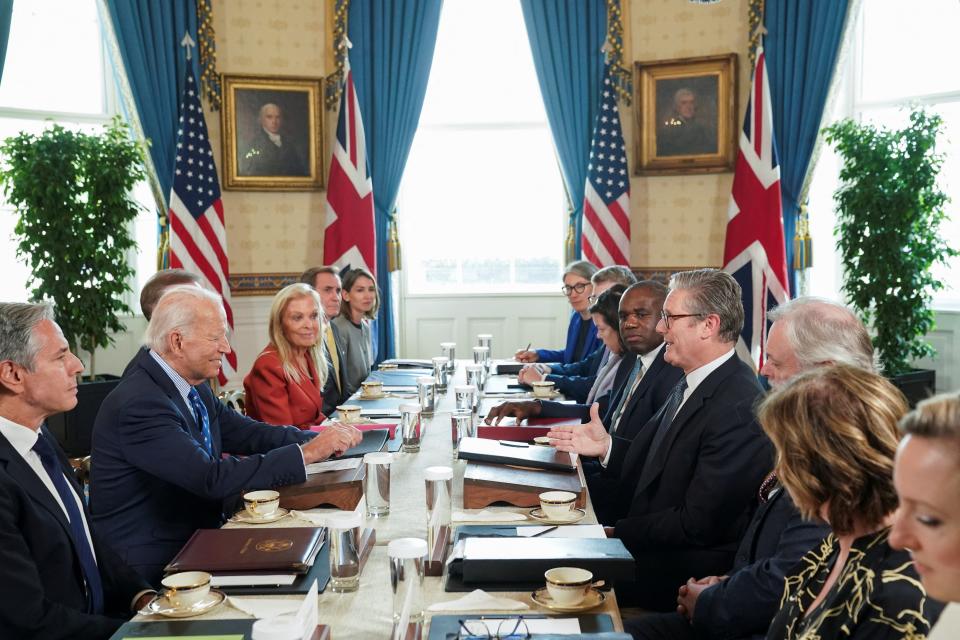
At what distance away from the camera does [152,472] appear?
2.53 m

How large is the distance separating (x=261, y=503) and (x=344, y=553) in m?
0.60

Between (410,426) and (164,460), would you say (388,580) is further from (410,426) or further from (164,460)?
(410,426)

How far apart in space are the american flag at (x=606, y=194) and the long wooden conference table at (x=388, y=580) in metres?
4.62

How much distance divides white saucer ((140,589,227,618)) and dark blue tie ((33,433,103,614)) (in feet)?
1.41

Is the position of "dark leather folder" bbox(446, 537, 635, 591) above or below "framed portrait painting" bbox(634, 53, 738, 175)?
below

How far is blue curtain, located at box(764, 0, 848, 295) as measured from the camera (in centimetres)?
733

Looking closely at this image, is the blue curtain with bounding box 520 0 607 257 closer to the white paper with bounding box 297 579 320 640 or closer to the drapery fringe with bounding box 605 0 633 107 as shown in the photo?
the drapery fringe with bounding box 605 0 633 107

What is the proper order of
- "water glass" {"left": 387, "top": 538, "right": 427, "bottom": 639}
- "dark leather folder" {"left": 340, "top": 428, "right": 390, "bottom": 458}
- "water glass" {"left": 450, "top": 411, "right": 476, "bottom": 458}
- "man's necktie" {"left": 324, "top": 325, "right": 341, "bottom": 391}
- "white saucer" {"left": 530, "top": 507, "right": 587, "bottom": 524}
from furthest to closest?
"man's necktie" {"left": 324, "top": 325, "right": 341, "bottom": 391}
"water glass" {"left": 450, "top": 411, "right": 476, "bottom": 458}
"dark leather folder" {"left": 340, "top": 428, "right": 390, "bottom": 458}
"white saucer" {"left": 530, "top": 507, "right": 587, "bottom": 524}
"water glass" {"left": 387, "top": 538, "right": 427, "bottom": 639}

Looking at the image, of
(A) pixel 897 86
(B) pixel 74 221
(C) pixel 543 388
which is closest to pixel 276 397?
(C) pixel 543 388

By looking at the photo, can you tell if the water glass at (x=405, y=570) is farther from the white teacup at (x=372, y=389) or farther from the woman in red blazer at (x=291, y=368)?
the white teacup at (x=372, y=389)

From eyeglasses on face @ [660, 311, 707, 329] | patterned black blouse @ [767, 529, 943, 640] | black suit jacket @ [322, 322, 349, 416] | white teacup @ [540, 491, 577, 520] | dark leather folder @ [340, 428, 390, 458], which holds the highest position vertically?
eyeglasses on face @ [660, 311, 707, 329]

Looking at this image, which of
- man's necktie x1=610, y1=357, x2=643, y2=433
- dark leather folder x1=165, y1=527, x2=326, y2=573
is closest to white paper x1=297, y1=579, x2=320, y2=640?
dark leather folder x1=165, y1=527, x2=326, y2=573

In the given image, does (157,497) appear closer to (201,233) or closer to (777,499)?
(777,499)

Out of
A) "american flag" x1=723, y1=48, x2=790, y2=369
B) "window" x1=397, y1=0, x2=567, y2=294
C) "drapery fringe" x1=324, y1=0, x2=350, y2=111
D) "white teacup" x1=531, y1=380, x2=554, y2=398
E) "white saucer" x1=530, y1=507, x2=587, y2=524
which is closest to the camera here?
"white saucer" x1=530, y1=507, x2=587, y2=524
